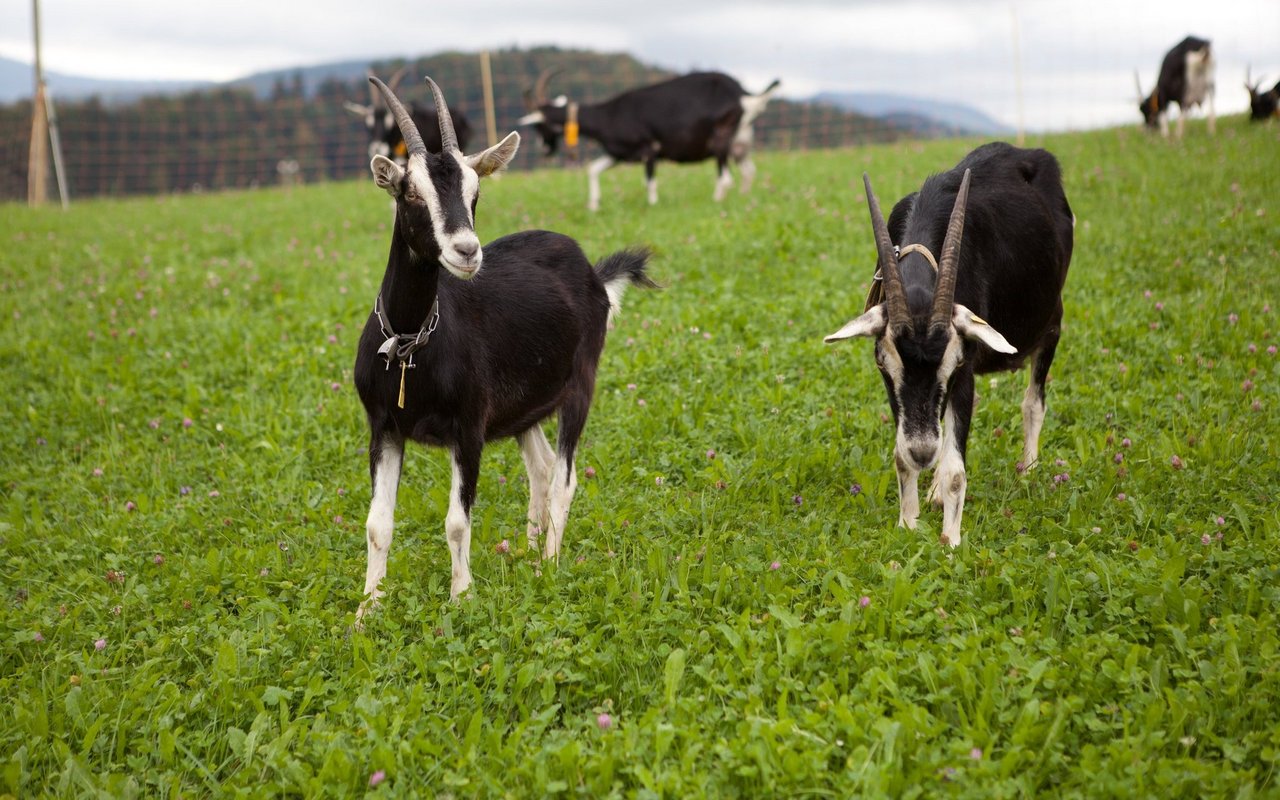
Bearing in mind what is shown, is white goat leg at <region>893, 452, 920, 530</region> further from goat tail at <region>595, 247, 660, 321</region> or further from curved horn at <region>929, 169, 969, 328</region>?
goat tail at <region>595, 247, 660, 321</region>

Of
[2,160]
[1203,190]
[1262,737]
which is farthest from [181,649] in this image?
[2,160]

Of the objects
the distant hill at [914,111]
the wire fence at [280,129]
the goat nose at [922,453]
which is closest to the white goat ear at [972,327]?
the goat nose at [922,453]

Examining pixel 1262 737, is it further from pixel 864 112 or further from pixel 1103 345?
pixel 864 112

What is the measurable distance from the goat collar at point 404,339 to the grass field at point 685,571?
1.12m

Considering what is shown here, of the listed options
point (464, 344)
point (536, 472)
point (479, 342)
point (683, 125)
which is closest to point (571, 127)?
point (683, 125)

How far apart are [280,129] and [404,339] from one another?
101 ft

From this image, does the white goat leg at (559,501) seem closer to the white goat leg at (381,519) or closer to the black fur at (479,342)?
the black fur at (479,342)

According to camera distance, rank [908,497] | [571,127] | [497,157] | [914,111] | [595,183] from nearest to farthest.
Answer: [497,157], [908,497], [595,183], [571,127], [914,111]

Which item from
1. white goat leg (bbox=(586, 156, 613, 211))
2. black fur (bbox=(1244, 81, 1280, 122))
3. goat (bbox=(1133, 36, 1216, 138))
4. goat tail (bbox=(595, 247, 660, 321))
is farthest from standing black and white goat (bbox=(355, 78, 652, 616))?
black fur (bbox=(1244, 81, 1280, 122))

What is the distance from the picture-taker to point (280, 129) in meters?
32.1

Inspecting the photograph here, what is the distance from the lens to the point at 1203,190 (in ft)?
35.8

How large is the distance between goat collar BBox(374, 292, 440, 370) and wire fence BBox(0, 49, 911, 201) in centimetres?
1813

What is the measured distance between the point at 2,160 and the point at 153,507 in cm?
2856

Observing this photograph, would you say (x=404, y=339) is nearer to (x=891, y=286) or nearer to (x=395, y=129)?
(x=891, y=286)
